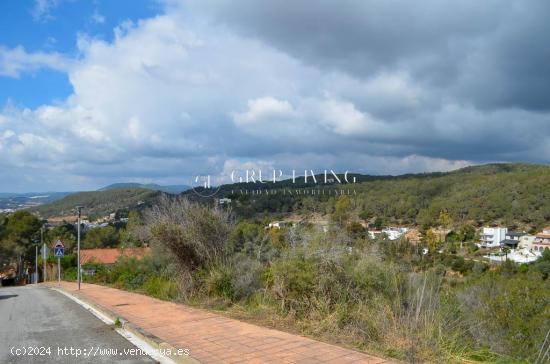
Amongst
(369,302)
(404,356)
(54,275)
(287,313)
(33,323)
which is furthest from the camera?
(54,275)

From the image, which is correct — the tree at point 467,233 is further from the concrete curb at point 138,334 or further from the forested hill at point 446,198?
the concrete curb at point 138,334

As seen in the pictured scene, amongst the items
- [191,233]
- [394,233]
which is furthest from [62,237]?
[191,233]

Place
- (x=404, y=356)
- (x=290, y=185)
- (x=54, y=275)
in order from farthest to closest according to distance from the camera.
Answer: (x=290, y=185) < (x=54, y=275) < (x=404, y=356)

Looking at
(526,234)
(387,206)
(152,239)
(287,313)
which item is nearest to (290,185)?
(387,206)

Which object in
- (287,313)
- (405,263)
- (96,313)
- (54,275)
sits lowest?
(54,275)

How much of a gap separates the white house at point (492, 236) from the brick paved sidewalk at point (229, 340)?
5414 cm

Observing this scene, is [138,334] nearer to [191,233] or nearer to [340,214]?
[191,233]

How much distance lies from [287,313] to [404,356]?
283cm

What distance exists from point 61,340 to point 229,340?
3.39 metres

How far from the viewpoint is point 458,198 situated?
6375cm

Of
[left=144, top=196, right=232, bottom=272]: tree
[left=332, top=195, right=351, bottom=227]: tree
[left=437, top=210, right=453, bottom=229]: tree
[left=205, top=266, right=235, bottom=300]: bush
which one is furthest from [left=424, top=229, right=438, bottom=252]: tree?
[left=437, top=210, right=453, bottom=229]: tree

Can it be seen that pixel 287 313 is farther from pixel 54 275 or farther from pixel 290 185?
pixel 290 185

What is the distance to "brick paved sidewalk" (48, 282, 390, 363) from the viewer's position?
5.86 metres

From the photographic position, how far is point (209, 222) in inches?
449
